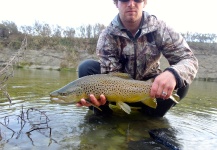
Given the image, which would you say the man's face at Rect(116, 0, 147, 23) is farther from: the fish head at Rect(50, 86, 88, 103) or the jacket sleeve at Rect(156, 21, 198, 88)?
the fish head at Rect(50, 86, 88, 103)

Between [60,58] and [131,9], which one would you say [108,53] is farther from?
[60,58]

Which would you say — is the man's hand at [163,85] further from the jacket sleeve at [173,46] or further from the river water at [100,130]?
the jacket sleeve at [173,46]

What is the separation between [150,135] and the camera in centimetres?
284

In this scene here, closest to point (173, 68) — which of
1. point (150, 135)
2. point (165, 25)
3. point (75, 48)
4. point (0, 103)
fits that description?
point (150, 135)

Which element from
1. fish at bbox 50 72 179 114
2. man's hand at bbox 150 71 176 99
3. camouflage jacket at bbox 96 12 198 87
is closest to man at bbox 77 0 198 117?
camouflage jacket at bbox 96 12 198 87

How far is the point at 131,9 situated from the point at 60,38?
3366cm

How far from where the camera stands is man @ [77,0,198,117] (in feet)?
11.3

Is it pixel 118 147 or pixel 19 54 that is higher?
pixel 19 54

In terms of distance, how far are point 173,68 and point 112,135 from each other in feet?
3.35

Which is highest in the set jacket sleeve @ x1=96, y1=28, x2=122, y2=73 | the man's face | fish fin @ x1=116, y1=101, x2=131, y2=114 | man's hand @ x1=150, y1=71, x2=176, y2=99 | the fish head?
the man's face

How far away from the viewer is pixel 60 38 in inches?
1415

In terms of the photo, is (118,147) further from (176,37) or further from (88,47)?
(88,47)

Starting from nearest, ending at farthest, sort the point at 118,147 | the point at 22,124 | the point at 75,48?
the point at 118,147, the point at 22,124, the point at 75,48

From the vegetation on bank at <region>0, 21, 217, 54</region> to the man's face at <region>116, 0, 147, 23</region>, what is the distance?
2974 cm
